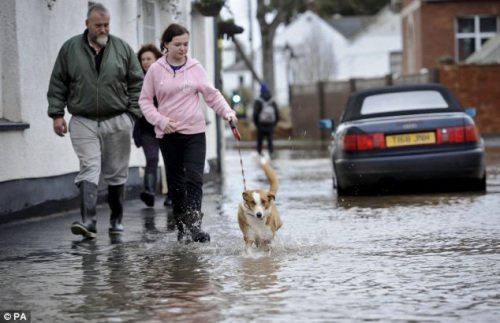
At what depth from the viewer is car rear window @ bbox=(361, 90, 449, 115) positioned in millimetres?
16000

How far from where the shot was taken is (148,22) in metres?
19.5

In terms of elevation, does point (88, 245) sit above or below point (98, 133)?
below

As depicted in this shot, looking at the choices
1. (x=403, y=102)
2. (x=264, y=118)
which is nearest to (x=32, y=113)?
(x=403, y=102)

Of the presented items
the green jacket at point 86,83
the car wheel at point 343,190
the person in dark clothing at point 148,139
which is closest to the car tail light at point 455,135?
the car wheel at point 343,190

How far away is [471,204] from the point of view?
13.8 meters

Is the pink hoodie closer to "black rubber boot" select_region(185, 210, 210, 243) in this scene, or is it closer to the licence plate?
"black rubber boot" select_region(185, 210, 210, 243)

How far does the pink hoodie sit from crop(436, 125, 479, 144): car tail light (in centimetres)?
509

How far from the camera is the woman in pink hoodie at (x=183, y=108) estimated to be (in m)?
10.7

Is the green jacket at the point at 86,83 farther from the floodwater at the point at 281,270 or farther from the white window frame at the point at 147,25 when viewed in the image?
the white window frame at the point at 147,25

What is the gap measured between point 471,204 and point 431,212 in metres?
0.94

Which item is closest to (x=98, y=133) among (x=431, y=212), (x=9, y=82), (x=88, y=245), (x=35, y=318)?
(x=88, y=245)

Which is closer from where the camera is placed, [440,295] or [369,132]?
[440,295]

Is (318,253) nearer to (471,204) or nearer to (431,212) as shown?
(431,212)

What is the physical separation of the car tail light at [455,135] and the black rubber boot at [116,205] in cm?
480
